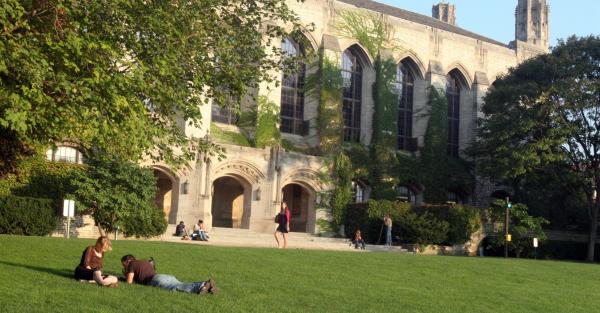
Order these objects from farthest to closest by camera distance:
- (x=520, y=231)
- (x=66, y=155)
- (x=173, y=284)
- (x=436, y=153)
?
(x=436, y=153) < (x=520, y=231) < (x=66, y=155) < (x=173, y=284)

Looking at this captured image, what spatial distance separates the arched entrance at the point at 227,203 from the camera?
39109 mm

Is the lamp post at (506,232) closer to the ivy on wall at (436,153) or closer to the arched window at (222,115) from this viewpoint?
the ivy on wall at (436,153)

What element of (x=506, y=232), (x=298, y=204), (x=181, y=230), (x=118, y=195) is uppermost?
(x=298, y=204)

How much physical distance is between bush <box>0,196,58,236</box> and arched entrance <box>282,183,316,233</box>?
16.0 m

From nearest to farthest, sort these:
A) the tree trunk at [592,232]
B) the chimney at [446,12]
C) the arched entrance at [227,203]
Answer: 1. the tree trunk at [592,232]
2. the arched entrance at [227,203]
3. the chimney at [446,12]

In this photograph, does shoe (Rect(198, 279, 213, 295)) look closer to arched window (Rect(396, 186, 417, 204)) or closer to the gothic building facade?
the gothic building facade

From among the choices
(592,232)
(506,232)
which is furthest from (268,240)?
(592,232)

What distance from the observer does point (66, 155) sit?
104ft

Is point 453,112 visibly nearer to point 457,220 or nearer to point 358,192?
point 358,192

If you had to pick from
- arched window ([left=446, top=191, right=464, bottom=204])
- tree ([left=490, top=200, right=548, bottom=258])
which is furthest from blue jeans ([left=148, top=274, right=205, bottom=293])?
arched window ([left=446, top=191, right=464, bottom=204])

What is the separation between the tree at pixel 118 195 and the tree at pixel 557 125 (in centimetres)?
1778

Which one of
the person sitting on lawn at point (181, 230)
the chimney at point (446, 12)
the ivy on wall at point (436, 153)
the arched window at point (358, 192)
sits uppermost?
the chimney at point (446, 12)

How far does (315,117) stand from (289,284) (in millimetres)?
25922

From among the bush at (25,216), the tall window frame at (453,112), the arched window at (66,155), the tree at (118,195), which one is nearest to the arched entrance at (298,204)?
the tall window frame at (453,112)
